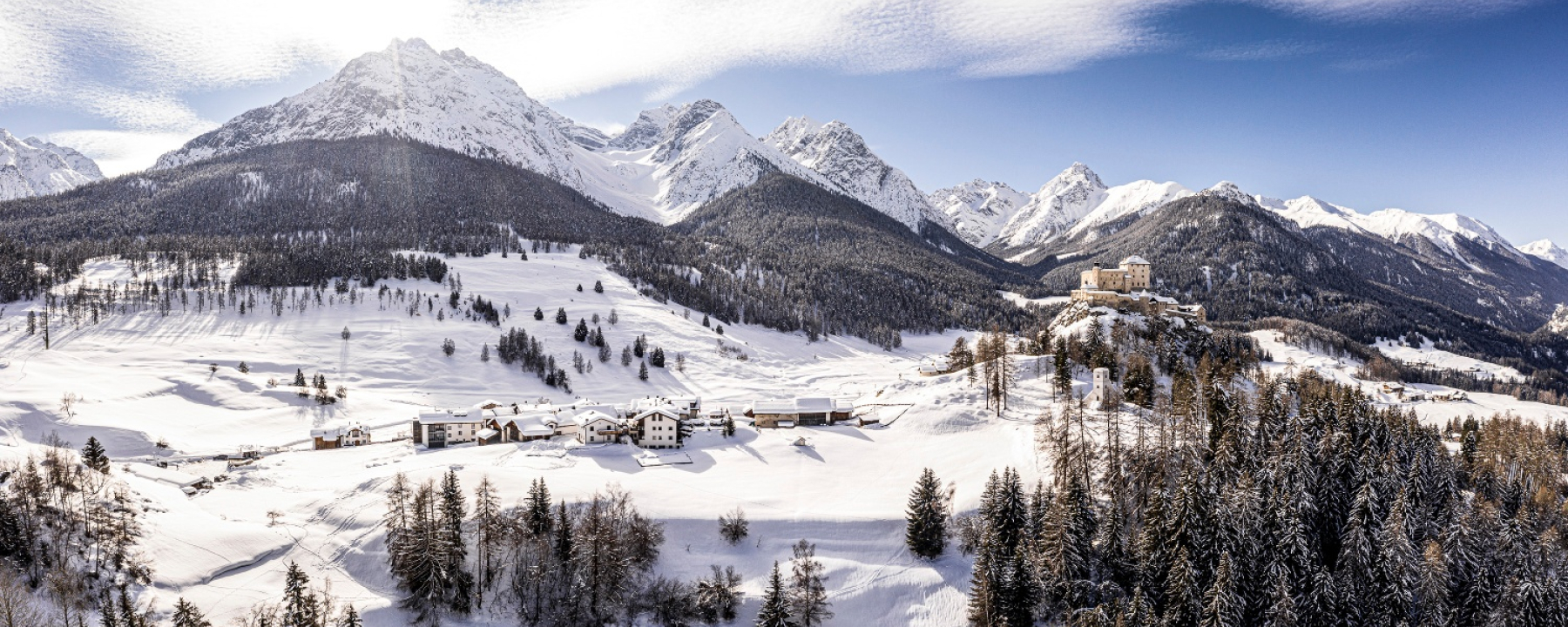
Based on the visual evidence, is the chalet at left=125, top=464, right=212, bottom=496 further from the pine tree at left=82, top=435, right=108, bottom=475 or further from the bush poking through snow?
the bush poking through snow

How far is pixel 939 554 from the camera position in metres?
59.4

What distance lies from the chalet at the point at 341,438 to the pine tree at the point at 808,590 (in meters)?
59.4

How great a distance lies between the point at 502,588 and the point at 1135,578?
160 ft

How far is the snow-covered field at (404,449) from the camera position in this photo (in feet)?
179

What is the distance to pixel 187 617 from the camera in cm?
4078

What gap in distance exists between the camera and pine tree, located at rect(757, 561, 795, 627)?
164ft

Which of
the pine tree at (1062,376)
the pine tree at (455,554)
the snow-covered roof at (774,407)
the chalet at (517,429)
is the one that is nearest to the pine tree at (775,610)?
the pine tree at (455,554)

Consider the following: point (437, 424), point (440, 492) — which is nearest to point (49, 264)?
point (437, 424)

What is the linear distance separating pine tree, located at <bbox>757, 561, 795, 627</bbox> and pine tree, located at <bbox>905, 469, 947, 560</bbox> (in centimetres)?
1328

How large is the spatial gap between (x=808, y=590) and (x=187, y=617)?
1528 inches

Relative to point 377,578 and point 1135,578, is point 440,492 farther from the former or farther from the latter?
point 1135,578

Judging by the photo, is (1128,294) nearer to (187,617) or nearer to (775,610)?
(775,610)

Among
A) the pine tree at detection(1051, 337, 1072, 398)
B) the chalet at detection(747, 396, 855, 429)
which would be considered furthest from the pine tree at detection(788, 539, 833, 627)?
the pine tree at detection(1051, 337, 1072, 398)

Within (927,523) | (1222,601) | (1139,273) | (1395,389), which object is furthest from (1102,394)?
(1395,389)
